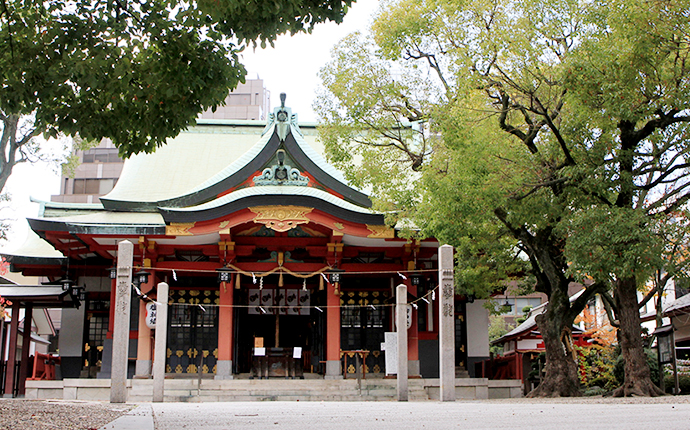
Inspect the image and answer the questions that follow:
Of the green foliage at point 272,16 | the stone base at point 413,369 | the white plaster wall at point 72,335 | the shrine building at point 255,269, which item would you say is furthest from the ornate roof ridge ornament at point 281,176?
the green foliage at point 272,16

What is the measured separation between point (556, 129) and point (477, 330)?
928 centimetres

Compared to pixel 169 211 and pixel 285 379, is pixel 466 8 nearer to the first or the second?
pixel 169 211

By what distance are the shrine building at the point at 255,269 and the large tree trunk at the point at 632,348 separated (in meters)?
4.68

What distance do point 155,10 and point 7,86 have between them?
1.71 metres

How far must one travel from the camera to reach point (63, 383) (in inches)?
667

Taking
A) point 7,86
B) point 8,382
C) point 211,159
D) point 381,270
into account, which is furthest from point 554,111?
point 8,382

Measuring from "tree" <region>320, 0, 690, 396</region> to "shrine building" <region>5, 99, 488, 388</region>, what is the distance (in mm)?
3514

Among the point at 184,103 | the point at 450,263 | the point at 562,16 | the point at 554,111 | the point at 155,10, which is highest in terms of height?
the point at 562,16

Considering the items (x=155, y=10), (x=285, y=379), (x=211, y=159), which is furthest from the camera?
(x=211, y=159)

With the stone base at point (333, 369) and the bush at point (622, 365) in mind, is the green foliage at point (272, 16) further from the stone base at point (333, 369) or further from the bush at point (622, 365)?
the bush at point (622, 365)

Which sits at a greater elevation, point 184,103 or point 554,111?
point 554,111

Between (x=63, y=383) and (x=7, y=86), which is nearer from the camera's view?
(x=7, y=86)

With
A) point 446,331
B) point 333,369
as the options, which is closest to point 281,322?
point 333,369

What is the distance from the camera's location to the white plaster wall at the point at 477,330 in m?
21.2
